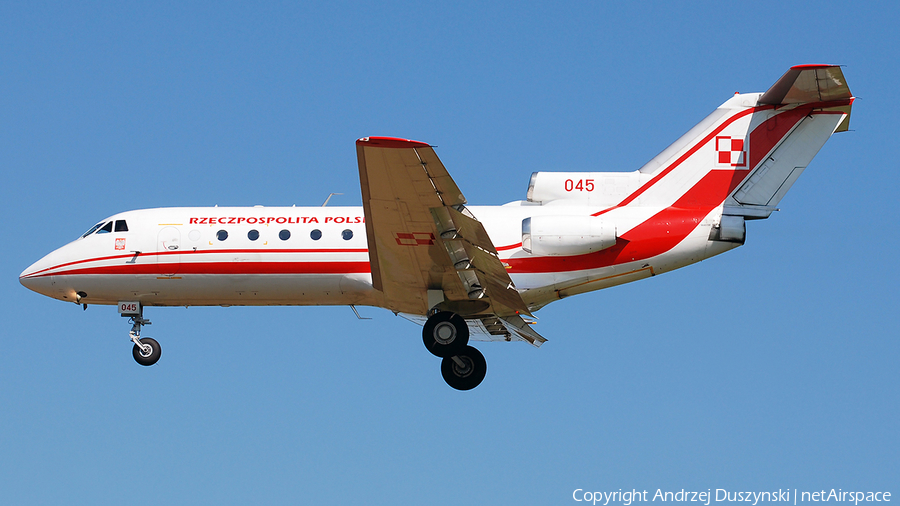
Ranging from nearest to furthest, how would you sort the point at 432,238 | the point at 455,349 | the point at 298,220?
the point at 432,238
the point at 455,349
the point at 298,220

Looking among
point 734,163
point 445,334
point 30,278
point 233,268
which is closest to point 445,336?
point 445,334

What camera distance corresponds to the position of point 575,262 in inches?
914

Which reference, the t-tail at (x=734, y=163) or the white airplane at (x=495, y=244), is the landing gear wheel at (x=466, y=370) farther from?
the t-tail at (x=734, y=163)

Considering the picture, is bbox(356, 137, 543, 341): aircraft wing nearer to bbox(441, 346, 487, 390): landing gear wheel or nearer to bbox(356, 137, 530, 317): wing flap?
bbox(356, 137, 530, 317): wing flap

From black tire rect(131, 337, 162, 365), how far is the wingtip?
1053 cm

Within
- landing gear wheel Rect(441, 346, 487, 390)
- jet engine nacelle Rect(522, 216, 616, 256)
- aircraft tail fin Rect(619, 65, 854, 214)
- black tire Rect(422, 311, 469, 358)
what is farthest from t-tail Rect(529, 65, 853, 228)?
landing gear wheel Rect(441, 346, 487, 390)

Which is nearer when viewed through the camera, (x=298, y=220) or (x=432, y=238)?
(x=432, y=238)

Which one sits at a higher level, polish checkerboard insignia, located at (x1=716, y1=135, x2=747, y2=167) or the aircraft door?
polish checkerboard insignia, located at (x1=716, y1=135, x2=747, y2=167)

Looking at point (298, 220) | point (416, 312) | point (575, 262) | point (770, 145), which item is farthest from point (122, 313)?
point (770, 145)

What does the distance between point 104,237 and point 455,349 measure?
367 inches

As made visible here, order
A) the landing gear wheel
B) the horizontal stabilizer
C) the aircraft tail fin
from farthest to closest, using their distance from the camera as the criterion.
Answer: the landing gear wheel, the aircraft tail fin, the horizontal stabilizer

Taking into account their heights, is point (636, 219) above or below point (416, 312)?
above

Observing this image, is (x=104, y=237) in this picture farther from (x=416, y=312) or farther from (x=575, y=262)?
(x=575, y=262)

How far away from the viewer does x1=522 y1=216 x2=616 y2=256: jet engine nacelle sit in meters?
22.7
